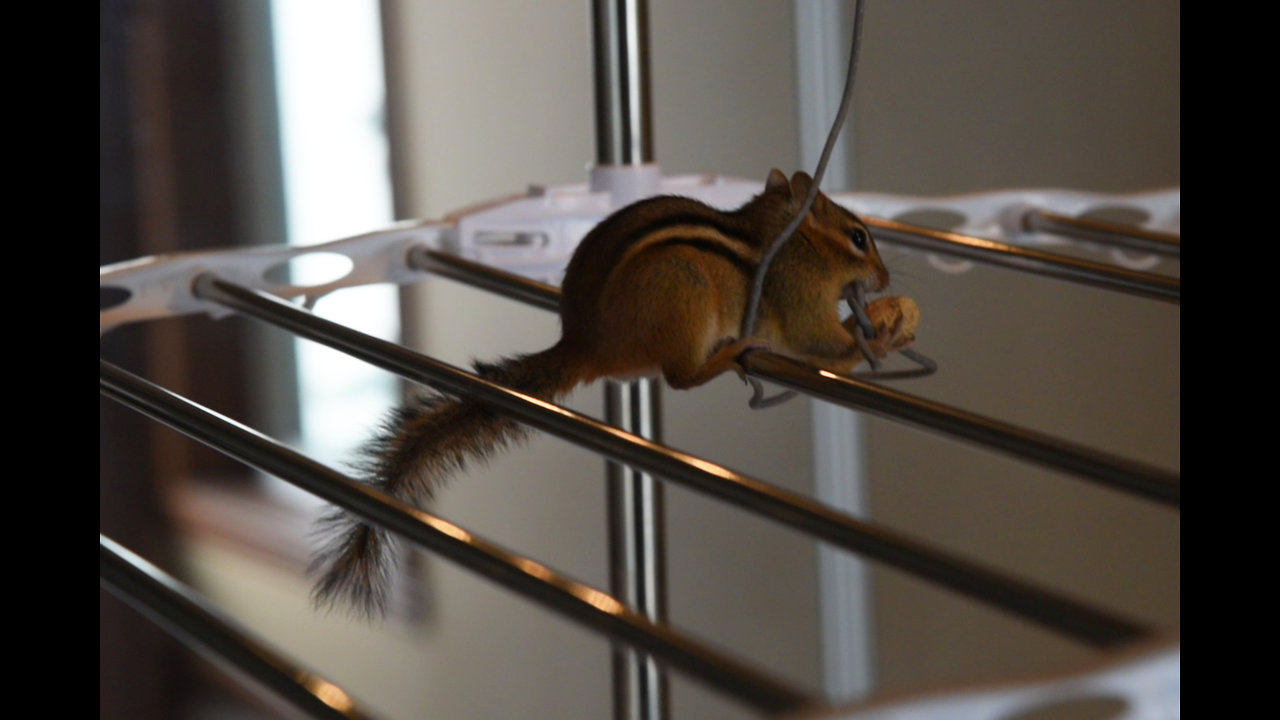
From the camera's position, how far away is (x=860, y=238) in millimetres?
423

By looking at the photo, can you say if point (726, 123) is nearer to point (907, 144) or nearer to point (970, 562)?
point (907, 144)

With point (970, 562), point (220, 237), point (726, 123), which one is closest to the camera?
point (970, 562)

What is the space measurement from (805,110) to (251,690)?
0.98 meters

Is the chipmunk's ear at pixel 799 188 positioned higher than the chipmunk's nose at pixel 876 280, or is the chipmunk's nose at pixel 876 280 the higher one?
the chipmunk's ear at pixel 799 188

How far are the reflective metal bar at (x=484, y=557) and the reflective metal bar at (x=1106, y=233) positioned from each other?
0.99 ft

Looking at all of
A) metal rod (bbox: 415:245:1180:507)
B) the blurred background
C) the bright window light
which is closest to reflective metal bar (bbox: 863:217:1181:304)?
metal rod (bbox: 415:245:1180:507)

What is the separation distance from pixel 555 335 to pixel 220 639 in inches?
62.7

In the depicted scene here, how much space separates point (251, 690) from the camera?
170 centimetres

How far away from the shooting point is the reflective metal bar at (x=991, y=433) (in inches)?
9.6

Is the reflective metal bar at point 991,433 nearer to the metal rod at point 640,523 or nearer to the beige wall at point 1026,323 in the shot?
the metal rod at point 640,523

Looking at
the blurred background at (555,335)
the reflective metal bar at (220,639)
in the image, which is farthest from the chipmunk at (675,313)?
the blurred background at (555,335)

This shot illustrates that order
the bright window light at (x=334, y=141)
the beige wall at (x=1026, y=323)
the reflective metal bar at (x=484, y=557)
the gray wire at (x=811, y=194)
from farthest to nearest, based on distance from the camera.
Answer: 1. the bright window light at (x=334, y=141)
2. the beige wall at (x=1026, y=323)
3. the gray wire at (x=811, y=194)
4. the reflective metal bar at (x=484, y=557)

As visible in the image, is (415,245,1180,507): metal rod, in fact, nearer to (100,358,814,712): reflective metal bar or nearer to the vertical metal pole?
(100,358,814,712): reflective metal bar
